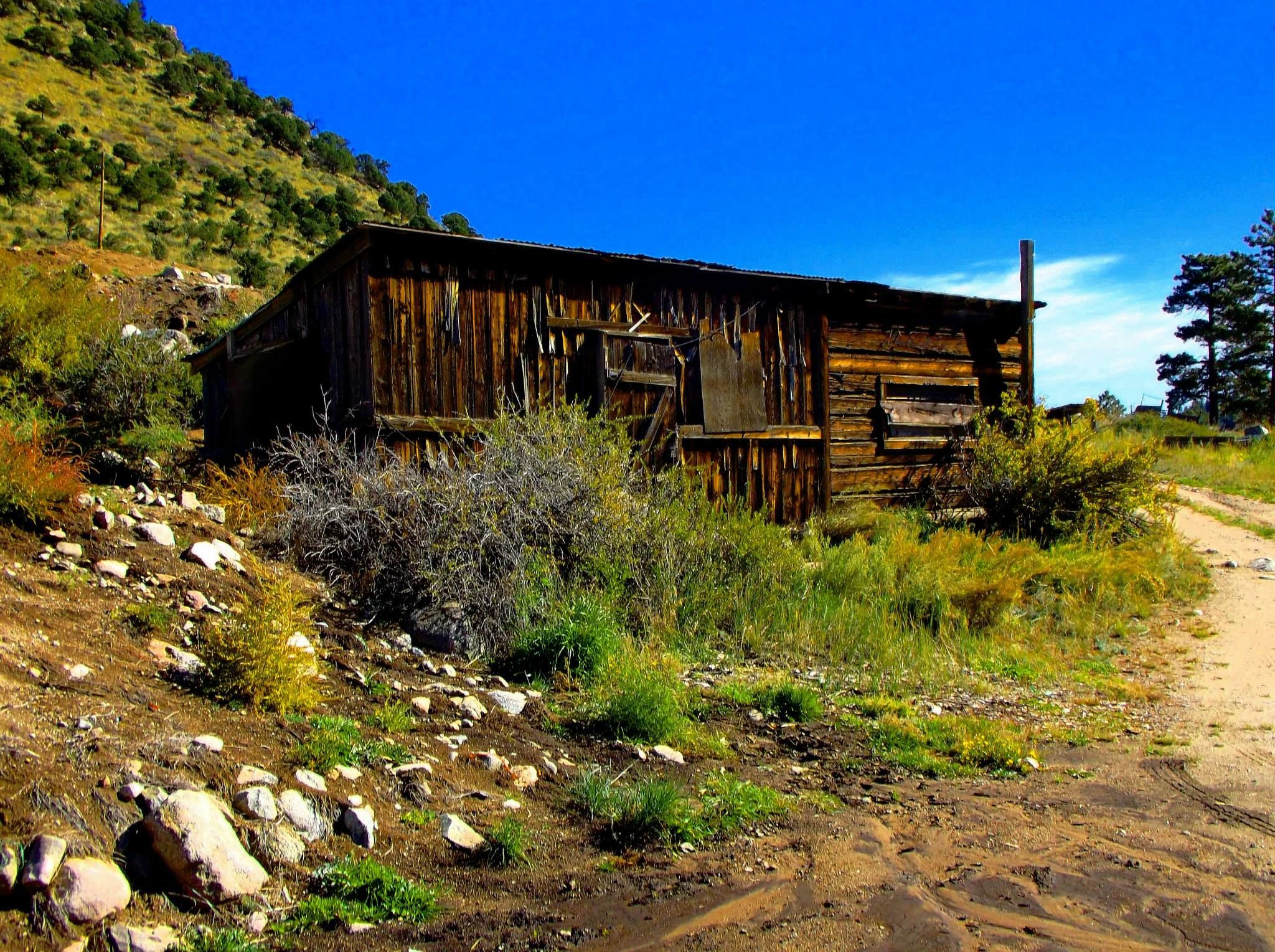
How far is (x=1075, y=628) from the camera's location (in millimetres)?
Result: 8688

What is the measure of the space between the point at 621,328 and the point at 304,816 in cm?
804

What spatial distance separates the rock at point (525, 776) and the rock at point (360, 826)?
899mm

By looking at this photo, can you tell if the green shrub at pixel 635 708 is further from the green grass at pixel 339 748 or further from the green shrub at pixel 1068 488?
the green shrub at pixel 1068 488

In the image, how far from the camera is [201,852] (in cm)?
297

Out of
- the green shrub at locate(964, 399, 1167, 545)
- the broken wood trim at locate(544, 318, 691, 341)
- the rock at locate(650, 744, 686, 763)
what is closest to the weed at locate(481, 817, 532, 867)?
the rock at locate(650, 744, 686, 763)

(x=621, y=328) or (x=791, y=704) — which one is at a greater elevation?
(x=621, y=328)

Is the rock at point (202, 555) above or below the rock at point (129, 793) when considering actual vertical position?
above

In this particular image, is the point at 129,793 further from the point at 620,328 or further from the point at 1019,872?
the point at 620,328

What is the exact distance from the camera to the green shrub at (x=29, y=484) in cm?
555

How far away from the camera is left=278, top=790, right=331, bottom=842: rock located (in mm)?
3393

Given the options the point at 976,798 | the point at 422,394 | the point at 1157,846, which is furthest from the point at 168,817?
the point at 422,394

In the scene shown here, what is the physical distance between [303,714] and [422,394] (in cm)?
555

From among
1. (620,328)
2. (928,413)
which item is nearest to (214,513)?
(620,328)

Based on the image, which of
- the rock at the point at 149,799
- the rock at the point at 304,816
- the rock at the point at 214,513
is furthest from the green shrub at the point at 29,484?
the rock at the point at 304,816
